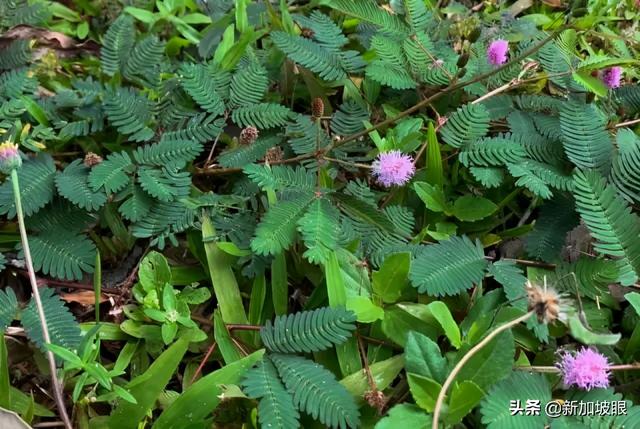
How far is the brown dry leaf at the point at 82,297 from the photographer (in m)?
1.36

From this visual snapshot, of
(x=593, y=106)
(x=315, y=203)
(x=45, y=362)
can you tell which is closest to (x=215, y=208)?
(x=315, y=203)

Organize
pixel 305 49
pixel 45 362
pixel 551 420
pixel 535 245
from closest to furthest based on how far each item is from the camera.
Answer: pixel 551 420 < pixel 45 362 < pixel 535 245 < pixel 305 49

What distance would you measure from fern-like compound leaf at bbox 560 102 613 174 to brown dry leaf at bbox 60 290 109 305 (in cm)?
117

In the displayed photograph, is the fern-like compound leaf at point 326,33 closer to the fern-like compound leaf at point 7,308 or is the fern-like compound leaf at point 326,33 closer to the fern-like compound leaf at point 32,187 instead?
the fern-like compound leaf at point 32,187

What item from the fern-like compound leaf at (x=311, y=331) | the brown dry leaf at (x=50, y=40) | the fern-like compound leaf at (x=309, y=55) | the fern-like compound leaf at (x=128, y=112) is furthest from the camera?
the brown dry leaf at (x=50, y=40)

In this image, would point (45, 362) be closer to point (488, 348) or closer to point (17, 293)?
point (17, 293)

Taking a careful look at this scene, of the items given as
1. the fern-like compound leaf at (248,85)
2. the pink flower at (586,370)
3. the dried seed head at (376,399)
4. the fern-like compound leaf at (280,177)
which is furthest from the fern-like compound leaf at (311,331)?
the fern-like compound leaf at (248,85)

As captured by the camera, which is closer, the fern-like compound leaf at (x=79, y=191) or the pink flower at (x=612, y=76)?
the fern-like compound leaf at (x=79, y=191)

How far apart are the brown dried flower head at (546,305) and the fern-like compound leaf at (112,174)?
3.07ft

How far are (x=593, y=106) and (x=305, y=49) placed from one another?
30.1 inches

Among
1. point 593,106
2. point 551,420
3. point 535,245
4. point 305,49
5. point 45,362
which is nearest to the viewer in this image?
point 551,420

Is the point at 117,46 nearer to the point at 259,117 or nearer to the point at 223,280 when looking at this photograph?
the point at 259,117

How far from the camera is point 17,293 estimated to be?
55.2 inches

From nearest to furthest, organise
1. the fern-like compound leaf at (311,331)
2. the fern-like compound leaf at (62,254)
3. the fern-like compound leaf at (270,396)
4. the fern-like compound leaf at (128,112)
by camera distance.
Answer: the fern-like compound leaf at (270,396)
the fern-like compound leaf at (311,331)
the fern-like compound leaf at (62,254)
the fern-like compound leaf at (128,112)
